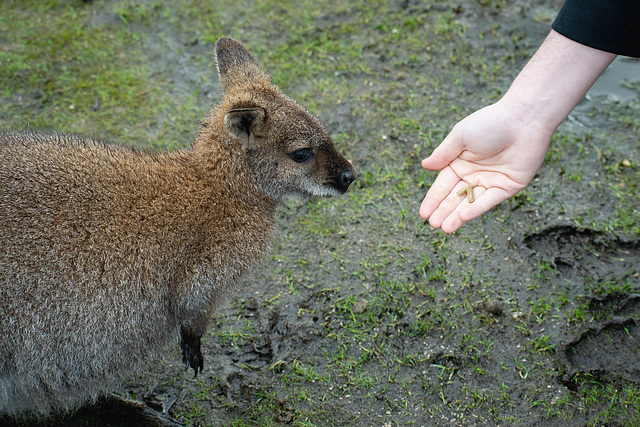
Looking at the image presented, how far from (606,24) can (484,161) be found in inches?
37.7

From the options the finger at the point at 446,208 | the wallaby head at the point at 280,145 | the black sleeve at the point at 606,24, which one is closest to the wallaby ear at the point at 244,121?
the wallaby head at the point at 280,145

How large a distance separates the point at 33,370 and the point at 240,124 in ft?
5.18

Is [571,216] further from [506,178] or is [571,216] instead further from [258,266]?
[258,266]

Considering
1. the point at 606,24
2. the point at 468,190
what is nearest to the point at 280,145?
the point at 468,190

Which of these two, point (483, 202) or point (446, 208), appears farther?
point (446, 208)

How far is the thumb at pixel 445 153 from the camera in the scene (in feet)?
11.1

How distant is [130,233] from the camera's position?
2.83 metres

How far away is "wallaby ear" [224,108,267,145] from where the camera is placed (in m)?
3.06

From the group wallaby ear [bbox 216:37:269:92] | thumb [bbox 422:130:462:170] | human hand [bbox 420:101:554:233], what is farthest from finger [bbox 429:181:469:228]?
wallaby ear [bbox 216:37:269:92]

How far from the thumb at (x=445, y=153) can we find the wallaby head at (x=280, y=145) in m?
0.51

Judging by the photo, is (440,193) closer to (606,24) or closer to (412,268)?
(412,268)

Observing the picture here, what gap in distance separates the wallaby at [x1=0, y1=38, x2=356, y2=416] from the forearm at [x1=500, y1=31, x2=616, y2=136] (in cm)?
104

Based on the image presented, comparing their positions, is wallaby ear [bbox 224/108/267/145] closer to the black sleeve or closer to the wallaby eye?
the wallaby eye

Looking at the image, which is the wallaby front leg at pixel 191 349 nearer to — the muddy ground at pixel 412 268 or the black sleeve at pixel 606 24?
the muddy ground at pixel 412 268
